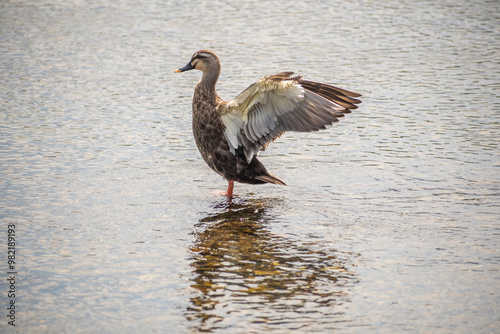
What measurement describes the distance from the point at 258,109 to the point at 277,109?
0.22 metres

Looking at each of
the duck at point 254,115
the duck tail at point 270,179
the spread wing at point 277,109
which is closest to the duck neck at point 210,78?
the duck at point 254,115

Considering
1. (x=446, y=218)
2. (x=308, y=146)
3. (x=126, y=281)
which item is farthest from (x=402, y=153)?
(x=126, y=281)

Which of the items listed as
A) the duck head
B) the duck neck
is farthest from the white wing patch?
the duck head

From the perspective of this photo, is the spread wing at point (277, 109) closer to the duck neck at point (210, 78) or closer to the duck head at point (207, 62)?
the duck neck at point (210, 78)

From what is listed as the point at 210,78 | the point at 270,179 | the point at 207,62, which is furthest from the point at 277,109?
the point at 207,62

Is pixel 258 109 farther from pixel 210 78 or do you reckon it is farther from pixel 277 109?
pixel 210 78

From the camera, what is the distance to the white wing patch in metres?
7.34

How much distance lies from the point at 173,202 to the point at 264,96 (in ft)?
5.52

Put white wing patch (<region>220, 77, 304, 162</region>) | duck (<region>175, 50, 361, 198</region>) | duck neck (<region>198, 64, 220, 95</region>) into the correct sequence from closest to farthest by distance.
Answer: white wing patch (<region>220, 77, 304, 162</region>) → duck (<region>175, 50, 361, 198</region>) → duck neck (<region>198, 64, 220, 95</region>)

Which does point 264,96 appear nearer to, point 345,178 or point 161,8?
point 345,178

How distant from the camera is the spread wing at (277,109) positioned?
7401 mm

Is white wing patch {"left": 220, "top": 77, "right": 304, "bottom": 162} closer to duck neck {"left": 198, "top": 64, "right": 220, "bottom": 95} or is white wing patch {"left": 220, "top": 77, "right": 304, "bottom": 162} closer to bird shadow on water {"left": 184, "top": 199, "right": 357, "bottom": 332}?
duck neck {"left": 198, "top": 64, "right": 220, "bottom": 95}

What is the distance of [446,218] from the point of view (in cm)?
734

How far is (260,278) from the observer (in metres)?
5.91
